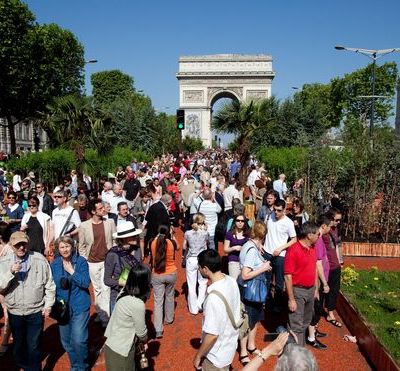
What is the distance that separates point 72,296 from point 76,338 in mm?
470

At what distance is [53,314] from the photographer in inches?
184

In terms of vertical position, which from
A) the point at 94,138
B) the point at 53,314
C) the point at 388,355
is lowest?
the point at 388,355

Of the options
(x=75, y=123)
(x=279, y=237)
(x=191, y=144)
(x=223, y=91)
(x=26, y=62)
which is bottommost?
(x=279, y=237)

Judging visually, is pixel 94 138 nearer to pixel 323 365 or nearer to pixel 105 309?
pixel 105 309

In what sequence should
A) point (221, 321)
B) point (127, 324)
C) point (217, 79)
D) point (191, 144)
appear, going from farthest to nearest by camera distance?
point (217, 79), point (191, 144), point (127, 324), point (221, 321)

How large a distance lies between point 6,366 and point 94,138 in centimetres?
901

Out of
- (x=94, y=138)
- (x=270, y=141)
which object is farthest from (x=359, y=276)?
(x=270, y=141)

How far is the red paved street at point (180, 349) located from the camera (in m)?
5.52

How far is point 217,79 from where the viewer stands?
59.8 m

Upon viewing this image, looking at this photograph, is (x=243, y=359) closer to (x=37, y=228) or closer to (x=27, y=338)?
(x=27, y=338)

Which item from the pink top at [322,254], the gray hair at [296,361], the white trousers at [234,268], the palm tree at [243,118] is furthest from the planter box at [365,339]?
the palm tree at [243,118]

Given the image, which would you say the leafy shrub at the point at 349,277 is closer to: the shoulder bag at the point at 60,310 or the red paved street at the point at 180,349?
the red paved street at the point at 180,349

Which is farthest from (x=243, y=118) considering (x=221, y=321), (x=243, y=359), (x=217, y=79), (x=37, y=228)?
(x=217, y=79)

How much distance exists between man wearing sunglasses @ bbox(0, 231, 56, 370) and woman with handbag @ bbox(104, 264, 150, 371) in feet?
3.40
